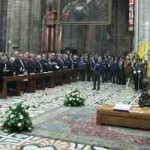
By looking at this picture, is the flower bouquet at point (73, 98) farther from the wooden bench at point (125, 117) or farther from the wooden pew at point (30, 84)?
the wooden pew at point (30, 84)

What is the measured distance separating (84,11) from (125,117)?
10922 millimetres

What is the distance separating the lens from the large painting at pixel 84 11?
18.2 metres

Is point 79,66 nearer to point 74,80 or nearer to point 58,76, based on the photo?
point 74,80

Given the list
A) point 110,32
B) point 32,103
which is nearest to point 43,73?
point 32,103

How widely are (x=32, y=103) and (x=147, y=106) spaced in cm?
414

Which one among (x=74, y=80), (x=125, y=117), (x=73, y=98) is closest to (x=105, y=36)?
(x=74, y=80)

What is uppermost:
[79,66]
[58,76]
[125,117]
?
[79,66]

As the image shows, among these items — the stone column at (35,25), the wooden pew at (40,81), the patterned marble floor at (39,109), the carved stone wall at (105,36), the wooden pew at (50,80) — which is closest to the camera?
the patterned marble floor at (39,109)

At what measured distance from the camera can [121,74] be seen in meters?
21.7

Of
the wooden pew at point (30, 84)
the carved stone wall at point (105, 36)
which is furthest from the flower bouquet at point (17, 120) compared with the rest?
the carved stone wall at point (105, 36)

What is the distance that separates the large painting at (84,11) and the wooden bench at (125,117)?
9866mm

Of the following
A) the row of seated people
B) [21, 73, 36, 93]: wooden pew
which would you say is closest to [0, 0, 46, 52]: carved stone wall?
the row of seated people

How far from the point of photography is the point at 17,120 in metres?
7.96

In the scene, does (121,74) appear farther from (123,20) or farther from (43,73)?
(123,20)
